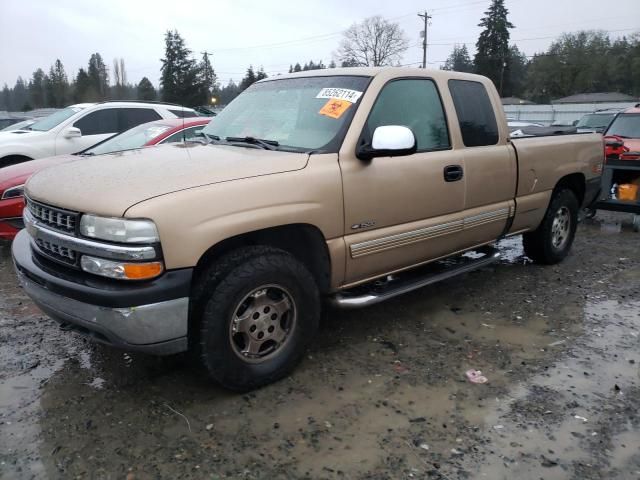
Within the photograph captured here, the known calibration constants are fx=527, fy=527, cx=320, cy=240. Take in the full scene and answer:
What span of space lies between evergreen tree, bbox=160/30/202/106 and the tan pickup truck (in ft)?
184

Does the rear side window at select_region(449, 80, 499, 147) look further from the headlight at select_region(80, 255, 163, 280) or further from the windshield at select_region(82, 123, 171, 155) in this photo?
the windshield at select_region(82, 123, 171, 155)

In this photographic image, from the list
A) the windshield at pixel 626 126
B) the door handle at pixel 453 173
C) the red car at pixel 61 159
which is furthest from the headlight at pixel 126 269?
the windshield at pixel 626 126

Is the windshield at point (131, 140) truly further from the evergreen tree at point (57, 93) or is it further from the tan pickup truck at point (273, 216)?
the evergreen tree at point (57, 93)

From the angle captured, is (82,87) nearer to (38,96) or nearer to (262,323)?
(38,96)

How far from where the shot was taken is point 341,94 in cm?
370

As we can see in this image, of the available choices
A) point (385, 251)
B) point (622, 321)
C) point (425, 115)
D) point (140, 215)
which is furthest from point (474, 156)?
point (140, 215)

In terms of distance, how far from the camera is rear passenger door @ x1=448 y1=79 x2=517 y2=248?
4.32 m

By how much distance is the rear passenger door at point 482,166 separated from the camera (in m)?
4.32

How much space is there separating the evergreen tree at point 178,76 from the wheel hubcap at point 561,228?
55.3 metres

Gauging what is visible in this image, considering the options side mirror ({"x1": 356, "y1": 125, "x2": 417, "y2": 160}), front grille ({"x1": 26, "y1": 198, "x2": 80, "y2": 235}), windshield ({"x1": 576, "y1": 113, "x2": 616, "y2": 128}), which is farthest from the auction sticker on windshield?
windshield ({"x1": 576, "y1": 113, "x2": 616, "y2": 128})

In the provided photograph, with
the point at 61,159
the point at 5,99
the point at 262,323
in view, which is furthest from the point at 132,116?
the point at 5,99

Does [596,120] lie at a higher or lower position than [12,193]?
higher

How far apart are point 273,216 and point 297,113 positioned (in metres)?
1.10

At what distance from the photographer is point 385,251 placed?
3691 mm
